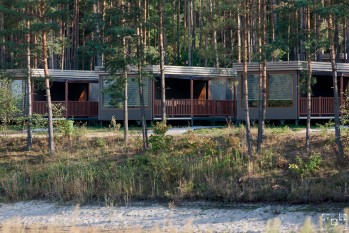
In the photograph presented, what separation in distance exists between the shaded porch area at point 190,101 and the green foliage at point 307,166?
12.8 meters

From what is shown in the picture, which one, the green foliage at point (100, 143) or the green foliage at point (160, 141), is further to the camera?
the green foliage at point (100, 143)

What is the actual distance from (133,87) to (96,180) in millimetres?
12413

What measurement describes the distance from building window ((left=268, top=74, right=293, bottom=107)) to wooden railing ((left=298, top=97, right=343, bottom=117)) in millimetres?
519

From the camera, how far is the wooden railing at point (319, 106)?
95.2 ft

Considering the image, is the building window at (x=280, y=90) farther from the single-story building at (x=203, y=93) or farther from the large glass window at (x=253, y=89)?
the large glass window at (x=253, y=89)

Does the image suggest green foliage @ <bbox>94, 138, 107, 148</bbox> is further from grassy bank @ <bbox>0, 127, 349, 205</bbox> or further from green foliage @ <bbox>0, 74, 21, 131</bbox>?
green foliage @ <bbox>0, 74, 21, 131</bbox>

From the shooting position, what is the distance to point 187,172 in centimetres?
1853

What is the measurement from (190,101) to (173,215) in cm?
1485

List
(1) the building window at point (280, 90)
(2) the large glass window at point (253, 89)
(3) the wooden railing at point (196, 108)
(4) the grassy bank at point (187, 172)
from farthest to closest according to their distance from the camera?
(3) the wooden railing at point (196, 108) → (2) the large glass window at point (253, 89) → (1) the building window at point (280, 90) → (4) the grassy bank at point (187, 172)

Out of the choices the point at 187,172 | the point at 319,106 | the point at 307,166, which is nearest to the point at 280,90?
the point at 319,106

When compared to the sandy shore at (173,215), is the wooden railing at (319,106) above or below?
above

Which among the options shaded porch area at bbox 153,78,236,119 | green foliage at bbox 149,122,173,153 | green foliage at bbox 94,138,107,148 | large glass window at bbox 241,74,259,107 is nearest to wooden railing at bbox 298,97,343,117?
large glass window at bbox 241,74,259,107

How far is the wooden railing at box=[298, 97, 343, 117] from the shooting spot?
29016 mm

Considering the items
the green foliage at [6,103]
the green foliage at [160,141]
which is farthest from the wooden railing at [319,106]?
the green foliage at [6,103]
